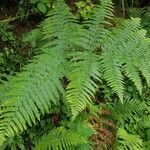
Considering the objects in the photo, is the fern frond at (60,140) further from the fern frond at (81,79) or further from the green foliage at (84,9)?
the green foliage at (84,9)

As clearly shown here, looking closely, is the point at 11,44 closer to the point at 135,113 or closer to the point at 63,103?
the point at 63,103

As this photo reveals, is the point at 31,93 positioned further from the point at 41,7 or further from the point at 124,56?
the point at 41,7

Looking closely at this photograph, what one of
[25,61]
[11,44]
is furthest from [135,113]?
[11,44]

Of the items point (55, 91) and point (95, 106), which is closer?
point (55, 91)

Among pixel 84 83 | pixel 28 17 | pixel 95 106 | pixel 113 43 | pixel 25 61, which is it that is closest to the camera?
pixel 84 83

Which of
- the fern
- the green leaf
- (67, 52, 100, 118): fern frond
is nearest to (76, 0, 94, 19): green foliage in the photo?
Result: the green leaf

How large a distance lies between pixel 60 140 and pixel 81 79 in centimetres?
77

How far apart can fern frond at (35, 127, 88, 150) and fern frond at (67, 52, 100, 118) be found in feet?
1.19

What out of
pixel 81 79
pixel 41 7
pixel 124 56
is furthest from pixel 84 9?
pixel 81 79

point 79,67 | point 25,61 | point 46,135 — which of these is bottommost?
point 46,135

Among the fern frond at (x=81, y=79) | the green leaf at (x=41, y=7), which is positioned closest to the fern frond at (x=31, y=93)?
the fern frond at (x=81, y=79)

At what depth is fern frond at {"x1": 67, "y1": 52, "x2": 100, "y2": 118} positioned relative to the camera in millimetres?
3782

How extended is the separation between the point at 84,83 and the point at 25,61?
4.45ft

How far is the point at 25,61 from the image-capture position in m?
5.00
